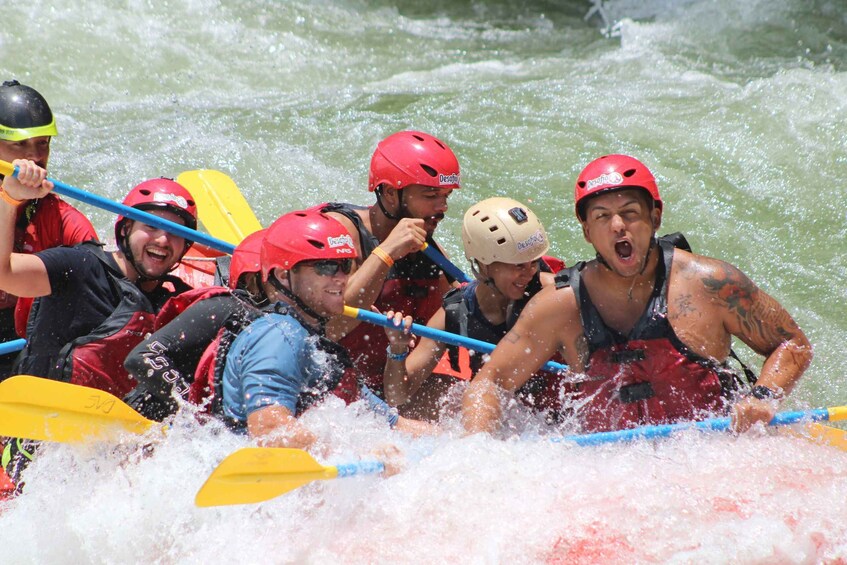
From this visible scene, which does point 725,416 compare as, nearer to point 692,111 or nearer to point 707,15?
point 692,111

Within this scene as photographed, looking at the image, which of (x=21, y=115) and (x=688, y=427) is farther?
(x=21, y=115)

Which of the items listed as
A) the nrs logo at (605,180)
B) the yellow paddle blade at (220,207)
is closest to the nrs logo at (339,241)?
the nrs logo at (605,180)

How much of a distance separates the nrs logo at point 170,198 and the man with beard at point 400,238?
1.77 feet

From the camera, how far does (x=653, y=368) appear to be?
10.9ft

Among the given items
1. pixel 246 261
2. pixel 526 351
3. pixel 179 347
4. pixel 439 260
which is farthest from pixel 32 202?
pixel 526 351

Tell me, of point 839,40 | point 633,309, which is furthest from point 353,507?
point 839,40

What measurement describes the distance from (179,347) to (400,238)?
0.93 meters

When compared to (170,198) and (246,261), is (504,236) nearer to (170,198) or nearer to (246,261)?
(246,261)

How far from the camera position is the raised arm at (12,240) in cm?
355

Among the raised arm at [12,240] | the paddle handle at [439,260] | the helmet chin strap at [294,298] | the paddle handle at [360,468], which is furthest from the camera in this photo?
the paddle handle at [439,260]

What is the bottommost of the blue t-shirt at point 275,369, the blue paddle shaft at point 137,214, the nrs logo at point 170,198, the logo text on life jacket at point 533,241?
the blue t-shirt at point 275,369

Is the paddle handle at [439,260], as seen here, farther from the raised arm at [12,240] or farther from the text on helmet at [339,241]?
the raised arm at [12,240]

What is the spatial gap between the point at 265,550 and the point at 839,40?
26.6 feet

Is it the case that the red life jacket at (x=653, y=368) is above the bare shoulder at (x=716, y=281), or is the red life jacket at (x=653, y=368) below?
below
